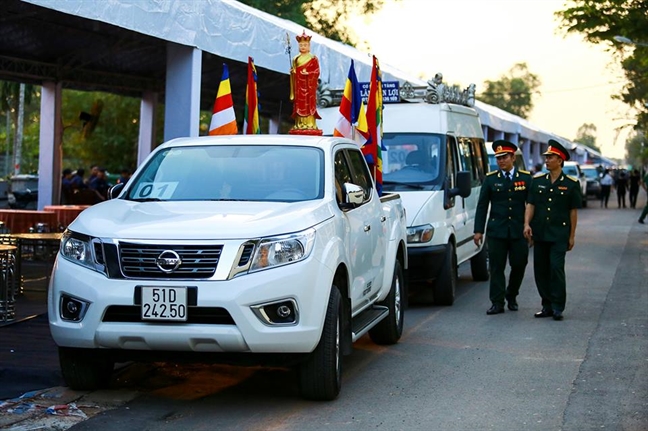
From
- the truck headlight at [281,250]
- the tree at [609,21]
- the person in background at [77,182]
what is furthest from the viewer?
the tree at [609,21]

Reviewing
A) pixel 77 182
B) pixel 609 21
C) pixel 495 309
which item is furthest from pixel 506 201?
pixel 609 21

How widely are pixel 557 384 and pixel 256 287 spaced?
9.13 ft

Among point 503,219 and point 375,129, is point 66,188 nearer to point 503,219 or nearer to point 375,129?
point 375,129

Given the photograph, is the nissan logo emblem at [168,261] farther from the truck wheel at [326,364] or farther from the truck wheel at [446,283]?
the truck wheel at [446,283]

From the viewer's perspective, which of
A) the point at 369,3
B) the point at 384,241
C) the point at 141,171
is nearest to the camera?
the point at 141,171

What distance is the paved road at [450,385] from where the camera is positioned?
23.2 ft

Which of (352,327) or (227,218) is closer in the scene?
(227,218)

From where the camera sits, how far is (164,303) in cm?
693

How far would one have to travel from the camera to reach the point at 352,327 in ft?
27.4

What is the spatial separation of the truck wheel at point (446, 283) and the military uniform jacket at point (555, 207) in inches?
55.5

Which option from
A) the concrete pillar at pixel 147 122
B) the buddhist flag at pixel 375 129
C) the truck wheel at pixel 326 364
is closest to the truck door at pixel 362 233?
the truck wheel at pixel 326 364

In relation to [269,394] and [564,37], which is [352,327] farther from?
[564,37]

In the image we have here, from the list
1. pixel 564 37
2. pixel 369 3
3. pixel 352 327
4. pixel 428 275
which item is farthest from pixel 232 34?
pixel 369 3

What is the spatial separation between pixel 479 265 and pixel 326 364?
9.32 metres
